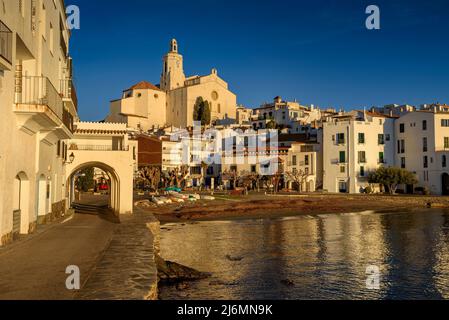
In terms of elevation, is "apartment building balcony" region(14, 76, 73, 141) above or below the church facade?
below

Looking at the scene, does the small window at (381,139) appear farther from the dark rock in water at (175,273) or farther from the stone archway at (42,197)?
the dark rock in water at (175,273)

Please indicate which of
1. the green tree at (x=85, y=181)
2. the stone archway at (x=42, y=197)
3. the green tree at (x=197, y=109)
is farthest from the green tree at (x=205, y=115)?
the stone archway at (x=42, y=197)

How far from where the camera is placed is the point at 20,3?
16109mm

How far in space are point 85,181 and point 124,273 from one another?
227 feet

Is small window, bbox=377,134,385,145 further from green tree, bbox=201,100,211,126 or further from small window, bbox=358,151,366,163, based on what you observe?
green tree, bbox=201,100,211,126

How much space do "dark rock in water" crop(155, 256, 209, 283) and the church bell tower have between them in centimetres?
13944

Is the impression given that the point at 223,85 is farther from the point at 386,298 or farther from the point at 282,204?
the point at 386,298

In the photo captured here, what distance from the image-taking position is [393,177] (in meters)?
76.6

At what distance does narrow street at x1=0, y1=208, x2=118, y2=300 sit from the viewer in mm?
10008

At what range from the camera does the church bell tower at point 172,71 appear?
158375 mm

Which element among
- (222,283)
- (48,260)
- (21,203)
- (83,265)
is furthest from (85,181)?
(83,265)

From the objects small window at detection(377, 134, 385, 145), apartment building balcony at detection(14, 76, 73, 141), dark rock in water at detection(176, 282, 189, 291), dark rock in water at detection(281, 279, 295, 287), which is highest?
small window at detection(377, 134, 385, 145)

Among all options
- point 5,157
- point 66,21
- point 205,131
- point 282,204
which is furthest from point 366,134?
point 5,157

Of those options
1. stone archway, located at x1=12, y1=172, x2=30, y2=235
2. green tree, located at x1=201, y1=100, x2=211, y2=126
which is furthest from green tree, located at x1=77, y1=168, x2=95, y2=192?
green tree, located at x1=201, y1=100, x2=211, y2=126
